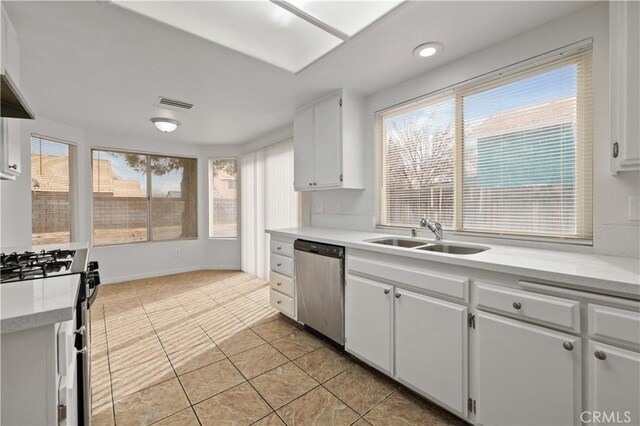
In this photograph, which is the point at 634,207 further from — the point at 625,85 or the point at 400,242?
the point at 400,242

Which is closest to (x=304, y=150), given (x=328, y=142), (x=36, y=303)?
(x=328, y=142)

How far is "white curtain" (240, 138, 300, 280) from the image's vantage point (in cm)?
395

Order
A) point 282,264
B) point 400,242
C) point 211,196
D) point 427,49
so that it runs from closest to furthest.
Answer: point 427,49
point 400,242
point 282,264
point 211,196

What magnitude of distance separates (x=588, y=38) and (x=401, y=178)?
1.46m

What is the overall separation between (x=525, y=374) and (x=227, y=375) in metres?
1.88

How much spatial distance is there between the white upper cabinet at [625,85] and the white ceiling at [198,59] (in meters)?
0.41

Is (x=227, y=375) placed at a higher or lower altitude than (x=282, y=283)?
lower

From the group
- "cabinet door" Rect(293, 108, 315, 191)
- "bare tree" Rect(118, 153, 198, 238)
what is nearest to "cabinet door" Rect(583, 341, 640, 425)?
"cabinet door" Rect(293, 108, 315, 191)

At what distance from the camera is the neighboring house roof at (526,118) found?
169cm

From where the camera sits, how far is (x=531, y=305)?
1.25m

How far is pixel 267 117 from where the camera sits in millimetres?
3568

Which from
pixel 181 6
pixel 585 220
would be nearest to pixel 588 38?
pixel 585 220

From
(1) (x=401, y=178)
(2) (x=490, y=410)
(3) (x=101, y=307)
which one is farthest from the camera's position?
(3) (x=101, y=307)

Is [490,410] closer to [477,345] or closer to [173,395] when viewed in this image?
[477,345]
